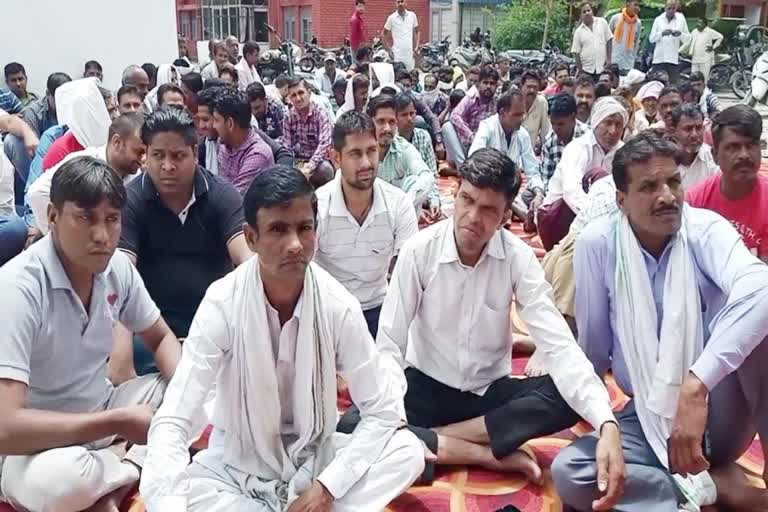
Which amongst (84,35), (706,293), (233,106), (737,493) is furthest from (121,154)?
(84,35)

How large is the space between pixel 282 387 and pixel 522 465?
875mm

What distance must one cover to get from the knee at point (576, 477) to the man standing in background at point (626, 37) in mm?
8602

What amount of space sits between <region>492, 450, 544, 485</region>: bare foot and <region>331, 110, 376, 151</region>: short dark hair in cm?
144

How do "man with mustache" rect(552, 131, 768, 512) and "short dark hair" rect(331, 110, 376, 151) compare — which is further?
"short dark hair" rect(331, 110, 376, 151)

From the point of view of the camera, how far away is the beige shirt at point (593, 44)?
9.43m

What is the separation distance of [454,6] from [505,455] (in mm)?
20368

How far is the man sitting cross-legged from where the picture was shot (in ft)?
6.21

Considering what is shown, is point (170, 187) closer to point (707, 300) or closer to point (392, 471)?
point (392, 471)

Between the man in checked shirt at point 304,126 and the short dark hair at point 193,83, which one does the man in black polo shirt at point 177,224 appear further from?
the short dark hair at point 193,83

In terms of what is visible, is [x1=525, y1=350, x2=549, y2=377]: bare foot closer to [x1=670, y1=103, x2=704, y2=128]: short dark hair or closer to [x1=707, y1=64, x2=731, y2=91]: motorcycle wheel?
[x1=670, y1=103, x2=704, y2=128]: short dark hair

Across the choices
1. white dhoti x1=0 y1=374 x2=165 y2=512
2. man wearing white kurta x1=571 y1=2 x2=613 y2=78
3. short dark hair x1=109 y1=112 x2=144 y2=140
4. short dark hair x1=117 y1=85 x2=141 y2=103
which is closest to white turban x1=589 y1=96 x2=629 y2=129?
short dark hair x1=109 y1=112 x2=144 y2=140

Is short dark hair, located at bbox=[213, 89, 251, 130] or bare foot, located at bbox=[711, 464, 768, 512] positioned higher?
short dark hair, located at bbox=[213, 89, 251, 130]

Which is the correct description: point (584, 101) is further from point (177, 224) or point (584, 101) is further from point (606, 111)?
point (177, 224)

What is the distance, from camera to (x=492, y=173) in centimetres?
222
